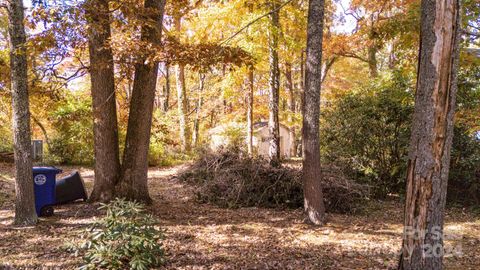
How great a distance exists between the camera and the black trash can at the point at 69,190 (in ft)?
24.1

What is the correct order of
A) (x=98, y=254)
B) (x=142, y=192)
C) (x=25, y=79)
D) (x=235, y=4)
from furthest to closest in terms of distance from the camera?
1. (x=235, y=4)
2. (x=142, y=192)
3. (x=25, y=79)
4. (x=98, y=254)

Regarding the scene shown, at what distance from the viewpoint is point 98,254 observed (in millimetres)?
A: 4043

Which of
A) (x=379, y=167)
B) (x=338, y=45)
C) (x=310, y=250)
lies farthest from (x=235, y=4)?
(x=310, y=250)

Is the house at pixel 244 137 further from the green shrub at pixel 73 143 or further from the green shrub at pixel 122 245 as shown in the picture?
the green shrub at pixel 122 245

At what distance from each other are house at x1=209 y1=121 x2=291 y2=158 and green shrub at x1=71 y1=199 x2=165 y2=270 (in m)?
5.50

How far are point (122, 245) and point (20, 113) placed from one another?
2.94 metres

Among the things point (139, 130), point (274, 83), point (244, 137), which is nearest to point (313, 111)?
point (139, 130)

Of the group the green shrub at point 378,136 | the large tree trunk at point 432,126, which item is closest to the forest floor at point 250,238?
the green shrub at point 378,136

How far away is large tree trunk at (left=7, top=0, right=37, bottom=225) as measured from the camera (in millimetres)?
5637

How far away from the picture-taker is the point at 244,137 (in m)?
16.9

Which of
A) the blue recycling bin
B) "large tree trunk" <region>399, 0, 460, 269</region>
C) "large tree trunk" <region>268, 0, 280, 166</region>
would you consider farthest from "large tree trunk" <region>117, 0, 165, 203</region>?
"large tree trunk" <region>268, 0, 280, 166</region>

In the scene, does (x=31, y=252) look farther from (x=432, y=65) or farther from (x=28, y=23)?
(x=432, y=65)

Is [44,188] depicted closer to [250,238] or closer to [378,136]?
[250,238]

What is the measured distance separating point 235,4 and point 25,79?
811 cm
